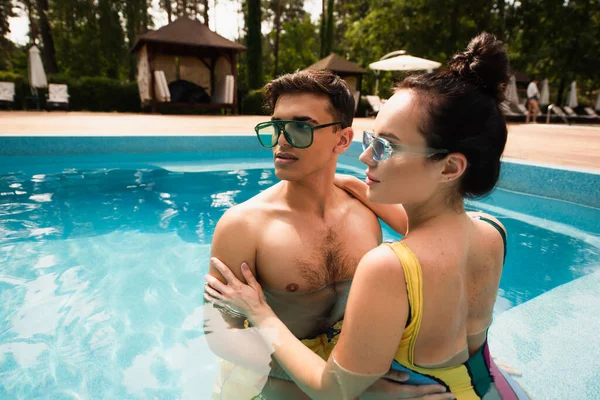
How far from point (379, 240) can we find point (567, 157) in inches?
240

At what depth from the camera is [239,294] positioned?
59.7 inches

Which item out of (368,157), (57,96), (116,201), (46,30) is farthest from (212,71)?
(368,157)

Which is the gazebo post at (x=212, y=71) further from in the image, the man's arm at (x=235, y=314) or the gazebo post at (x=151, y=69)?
the man's arm at (x=235, y=314)

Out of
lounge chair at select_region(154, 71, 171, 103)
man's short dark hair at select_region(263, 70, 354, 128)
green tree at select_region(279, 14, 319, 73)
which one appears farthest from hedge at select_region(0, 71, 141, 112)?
green tree at select_region(279, 14, 319, 73)

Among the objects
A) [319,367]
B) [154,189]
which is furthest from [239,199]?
[319,367]

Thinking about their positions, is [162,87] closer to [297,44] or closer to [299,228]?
[299,228]

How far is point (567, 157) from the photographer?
22.0ft

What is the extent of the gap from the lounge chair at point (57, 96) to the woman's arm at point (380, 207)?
15.9m

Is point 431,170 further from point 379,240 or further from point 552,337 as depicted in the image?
point 552,337

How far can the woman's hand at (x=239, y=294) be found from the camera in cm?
147

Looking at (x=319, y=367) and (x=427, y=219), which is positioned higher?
(x=427, y=219)

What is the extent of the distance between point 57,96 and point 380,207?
640 inches

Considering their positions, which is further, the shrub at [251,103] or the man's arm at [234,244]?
the shrub at [251,103]

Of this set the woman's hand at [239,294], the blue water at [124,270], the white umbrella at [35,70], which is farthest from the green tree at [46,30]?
the woman's hand at [239,294]
